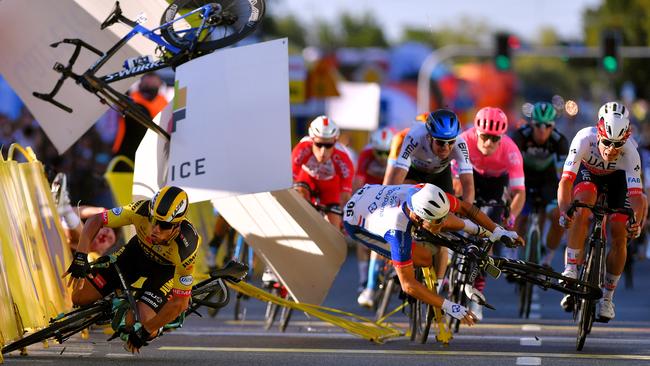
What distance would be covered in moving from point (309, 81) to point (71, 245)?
17637 millimetres

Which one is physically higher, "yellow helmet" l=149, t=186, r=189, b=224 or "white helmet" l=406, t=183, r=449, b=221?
"yellow helmet" l=149, t=186, r=189, b=224

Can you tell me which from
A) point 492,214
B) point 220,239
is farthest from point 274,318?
point 492,214

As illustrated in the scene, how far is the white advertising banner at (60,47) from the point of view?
14617mm

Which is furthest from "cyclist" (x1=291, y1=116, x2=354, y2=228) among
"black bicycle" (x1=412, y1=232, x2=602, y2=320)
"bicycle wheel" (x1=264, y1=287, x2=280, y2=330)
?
"black bicycle" (x1=412, y1=232, x2=602, y2=320)

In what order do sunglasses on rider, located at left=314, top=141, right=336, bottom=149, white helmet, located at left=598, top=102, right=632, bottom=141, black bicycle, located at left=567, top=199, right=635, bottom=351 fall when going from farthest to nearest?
sunglasses on rider, located at left=314, top=141, right=336, bottom=149 → white helmet, located at left=598, top=102, right=632, bottom=141 → black bicycle, located at left=567, top=199, right=635, bottom=351

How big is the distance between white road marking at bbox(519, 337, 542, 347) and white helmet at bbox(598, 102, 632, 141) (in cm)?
187

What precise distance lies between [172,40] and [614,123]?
4.05 meters

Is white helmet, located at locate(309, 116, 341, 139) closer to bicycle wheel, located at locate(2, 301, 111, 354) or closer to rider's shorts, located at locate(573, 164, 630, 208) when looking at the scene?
rider's shorts, located at locate(573, 164, 630, 208)

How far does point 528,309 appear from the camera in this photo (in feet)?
50.2

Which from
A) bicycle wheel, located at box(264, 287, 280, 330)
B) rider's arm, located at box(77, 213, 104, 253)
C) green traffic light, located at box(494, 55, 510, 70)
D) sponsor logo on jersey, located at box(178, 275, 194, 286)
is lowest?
green traffic light, located at box(494, 55, 510, 70)

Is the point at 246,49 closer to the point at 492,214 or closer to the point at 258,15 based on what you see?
the point at 258,15

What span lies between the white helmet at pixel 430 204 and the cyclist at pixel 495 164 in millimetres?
2738

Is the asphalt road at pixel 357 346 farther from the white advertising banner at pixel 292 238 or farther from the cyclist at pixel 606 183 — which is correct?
the cyclist at pixel 606 183

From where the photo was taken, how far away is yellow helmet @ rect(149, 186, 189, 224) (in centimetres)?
1035
